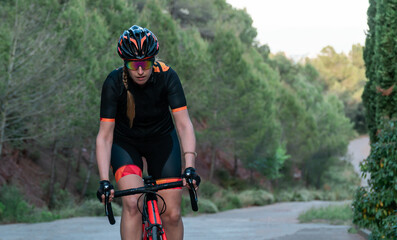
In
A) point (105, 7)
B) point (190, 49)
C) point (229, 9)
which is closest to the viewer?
point (105, 7)

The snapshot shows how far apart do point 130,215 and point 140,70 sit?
1.01 m

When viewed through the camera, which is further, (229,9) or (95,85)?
(229,9)

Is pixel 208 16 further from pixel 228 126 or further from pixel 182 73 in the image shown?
pixel 182 73

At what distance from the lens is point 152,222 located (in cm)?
438

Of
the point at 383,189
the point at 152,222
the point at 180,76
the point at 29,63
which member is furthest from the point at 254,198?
the point at 152,222

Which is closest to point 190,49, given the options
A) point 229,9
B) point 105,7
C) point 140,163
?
point 105,7

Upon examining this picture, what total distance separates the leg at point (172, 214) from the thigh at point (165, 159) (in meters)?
0.14

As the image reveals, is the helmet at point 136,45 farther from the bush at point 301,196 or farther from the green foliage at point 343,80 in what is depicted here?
the green foliage at point 343,80

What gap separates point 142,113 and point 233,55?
31.0m

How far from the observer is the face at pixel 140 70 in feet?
14.5

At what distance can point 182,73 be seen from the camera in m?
27.3

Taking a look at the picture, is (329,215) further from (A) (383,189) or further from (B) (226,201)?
(B) (226,201)

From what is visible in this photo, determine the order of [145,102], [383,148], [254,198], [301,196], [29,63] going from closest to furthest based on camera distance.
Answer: [145,102] < [383,148] < [29,63] < [254,198] < [301,196]

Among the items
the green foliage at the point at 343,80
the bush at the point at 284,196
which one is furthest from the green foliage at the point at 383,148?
the green foliage at the point at 343,80
